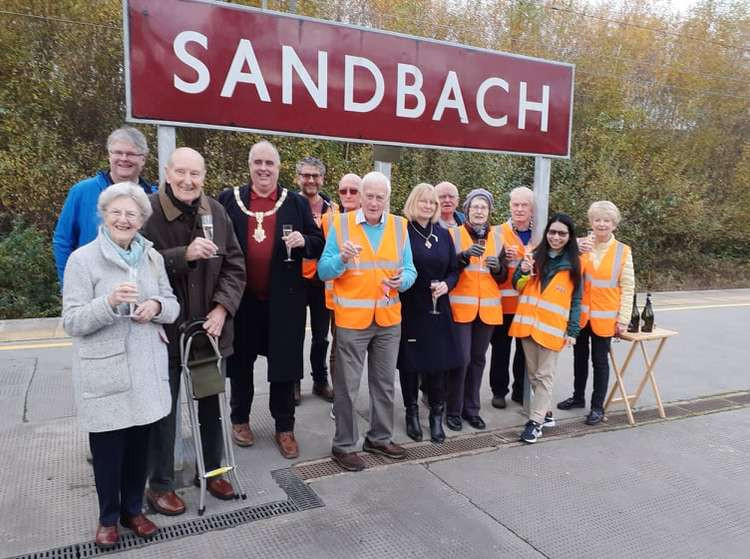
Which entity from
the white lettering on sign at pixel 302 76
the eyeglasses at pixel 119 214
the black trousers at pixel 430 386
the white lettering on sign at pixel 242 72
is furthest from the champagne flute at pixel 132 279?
the black trousers at pixel 430 386

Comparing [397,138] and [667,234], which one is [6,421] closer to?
[397,138]

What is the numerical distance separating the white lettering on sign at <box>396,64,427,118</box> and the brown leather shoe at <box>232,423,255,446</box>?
8.16 feet

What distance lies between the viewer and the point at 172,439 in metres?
3.13

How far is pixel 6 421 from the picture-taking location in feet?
13.9

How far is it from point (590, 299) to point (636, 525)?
1.87 metres

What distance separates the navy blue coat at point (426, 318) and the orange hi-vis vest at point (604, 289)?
1.25 meters

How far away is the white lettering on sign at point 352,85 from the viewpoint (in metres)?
3.91

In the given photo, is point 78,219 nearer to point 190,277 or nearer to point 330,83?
point 190,277

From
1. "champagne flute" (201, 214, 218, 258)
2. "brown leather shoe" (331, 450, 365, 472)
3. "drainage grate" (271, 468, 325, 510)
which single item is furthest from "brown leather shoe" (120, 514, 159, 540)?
"champagne flute" (201, 214, 218, 258)

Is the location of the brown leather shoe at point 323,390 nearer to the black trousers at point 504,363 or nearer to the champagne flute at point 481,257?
the black trousers at point 504,363

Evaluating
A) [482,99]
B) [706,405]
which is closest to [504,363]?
[706,405]

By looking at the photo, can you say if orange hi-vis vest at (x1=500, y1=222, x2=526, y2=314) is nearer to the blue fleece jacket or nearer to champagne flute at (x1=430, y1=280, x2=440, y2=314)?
champagne flute at (x1=430, y1=280, x2=440, y2=314)

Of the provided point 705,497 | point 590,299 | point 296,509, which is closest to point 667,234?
point 590,299

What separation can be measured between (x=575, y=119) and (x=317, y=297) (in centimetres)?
1239
